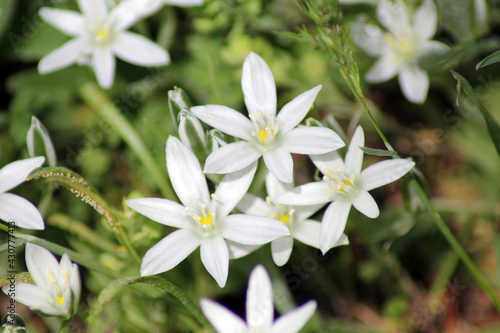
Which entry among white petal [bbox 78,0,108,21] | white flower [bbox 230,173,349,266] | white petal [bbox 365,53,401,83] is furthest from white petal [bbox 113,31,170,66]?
white petal [bbox 365,53,401,83]

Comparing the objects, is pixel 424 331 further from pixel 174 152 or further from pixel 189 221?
pixel 174 152

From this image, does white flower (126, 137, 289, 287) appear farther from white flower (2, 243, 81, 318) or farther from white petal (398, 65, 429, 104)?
white petal (398, 65, 429, 104)

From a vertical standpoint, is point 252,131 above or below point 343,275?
above

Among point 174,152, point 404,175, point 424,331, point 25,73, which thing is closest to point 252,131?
point 174,152

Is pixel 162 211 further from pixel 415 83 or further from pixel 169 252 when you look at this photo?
pixel 415 83

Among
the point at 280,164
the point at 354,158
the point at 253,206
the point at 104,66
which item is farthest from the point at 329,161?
the point at 104,66

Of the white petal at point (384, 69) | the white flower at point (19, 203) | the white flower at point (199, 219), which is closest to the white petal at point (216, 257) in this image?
the white flower at point (199, 219)

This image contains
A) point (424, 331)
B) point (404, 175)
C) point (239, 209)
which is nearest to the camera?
point (404, 175)

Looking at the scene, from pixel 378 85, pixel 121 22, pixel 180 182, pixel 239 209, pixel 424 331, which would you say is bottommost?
pixel 424 331
